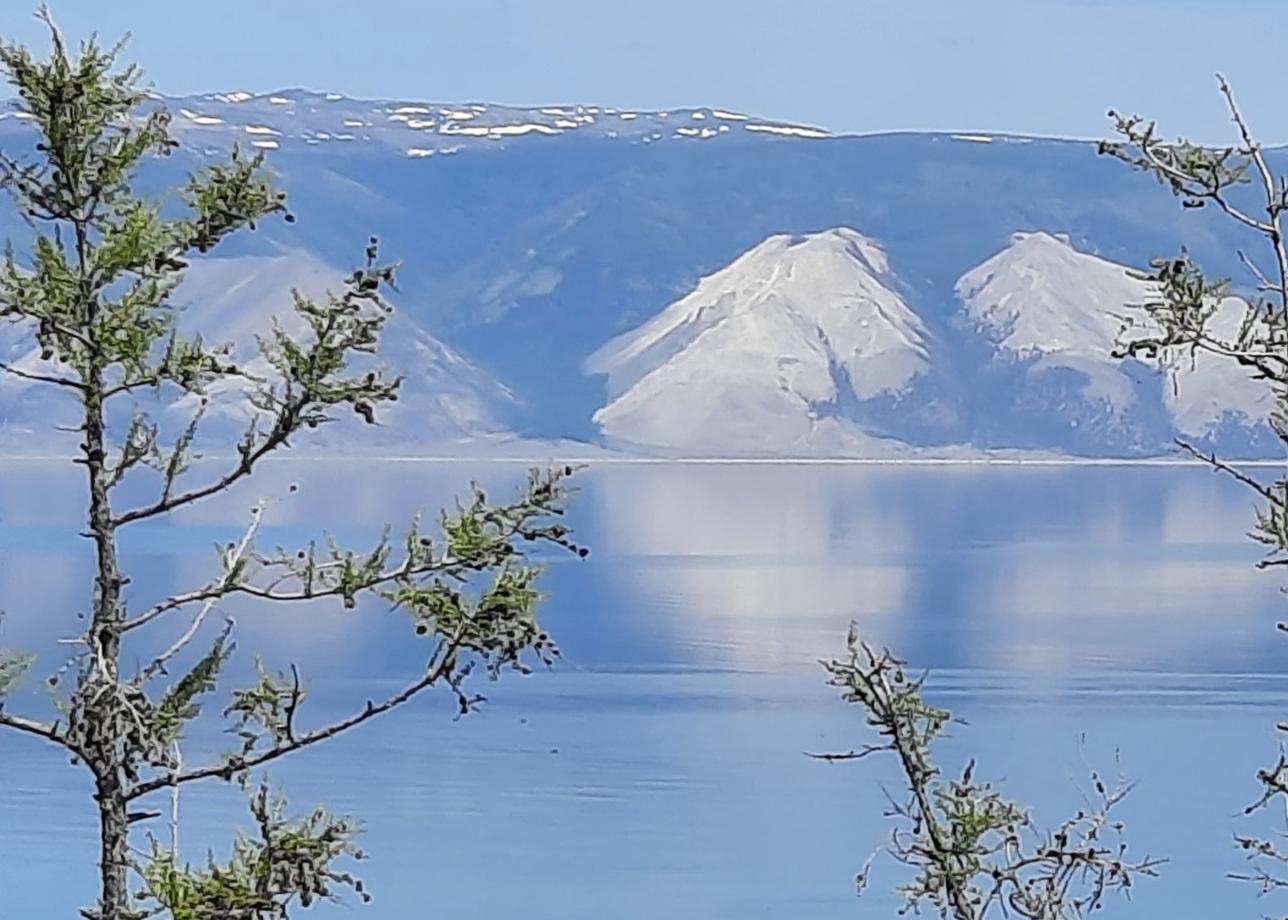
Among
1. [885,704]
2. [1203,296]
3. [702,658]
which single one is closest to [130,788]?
[885,704]

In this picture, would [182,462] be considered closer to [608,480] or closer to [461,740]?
[461,740]

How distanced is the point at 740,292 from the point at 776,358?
721 centimetres

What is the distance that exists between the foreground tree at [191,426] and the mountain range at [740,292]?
75096 mm

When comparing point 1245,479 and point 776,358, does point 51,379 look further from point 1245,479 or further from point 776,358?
point 776,358

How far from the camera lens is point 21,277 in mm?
4094

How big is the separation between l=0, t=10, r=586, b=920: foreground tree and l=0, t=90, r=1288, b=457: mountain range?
7510 centimetres

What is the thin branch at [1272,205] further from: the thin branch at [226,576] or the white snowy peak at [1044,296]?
the white snowy peak at [1044,296]

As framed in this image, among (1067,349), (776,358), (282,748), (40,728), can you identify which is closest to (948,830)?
(282,748)

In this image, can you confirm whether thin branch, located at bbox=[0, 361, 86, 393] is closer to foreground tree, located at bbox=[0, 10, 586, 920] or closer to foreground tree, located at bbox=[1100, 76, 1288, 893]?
foreground tree, located at bbox=[0, 10, 586, 920]

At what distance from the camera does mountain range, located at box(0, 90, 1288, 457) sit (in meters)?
100

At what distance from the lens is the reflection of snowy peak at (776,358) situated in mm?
98562

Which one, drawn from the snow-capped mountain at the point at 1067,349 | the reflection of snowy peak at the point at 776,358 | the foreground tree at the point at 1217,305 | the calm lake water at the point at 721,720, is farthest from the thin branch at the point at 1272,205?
the snow-capped mountain at the point at 1067,349

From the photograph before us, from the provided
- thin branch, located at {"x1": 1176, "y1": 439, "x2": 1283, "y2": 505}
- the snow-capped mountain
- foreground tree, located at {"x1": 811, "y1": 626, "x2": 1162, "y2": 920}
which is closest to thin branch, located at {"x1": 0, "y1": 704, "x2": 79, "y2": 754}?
foreground tree, located at {"x1": 811, "y1": 626, "x2": 1162, "y2": 920}

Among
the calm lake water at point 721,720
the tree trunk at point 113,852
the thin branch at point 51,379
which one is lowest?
the tree trunk at point 113,852
